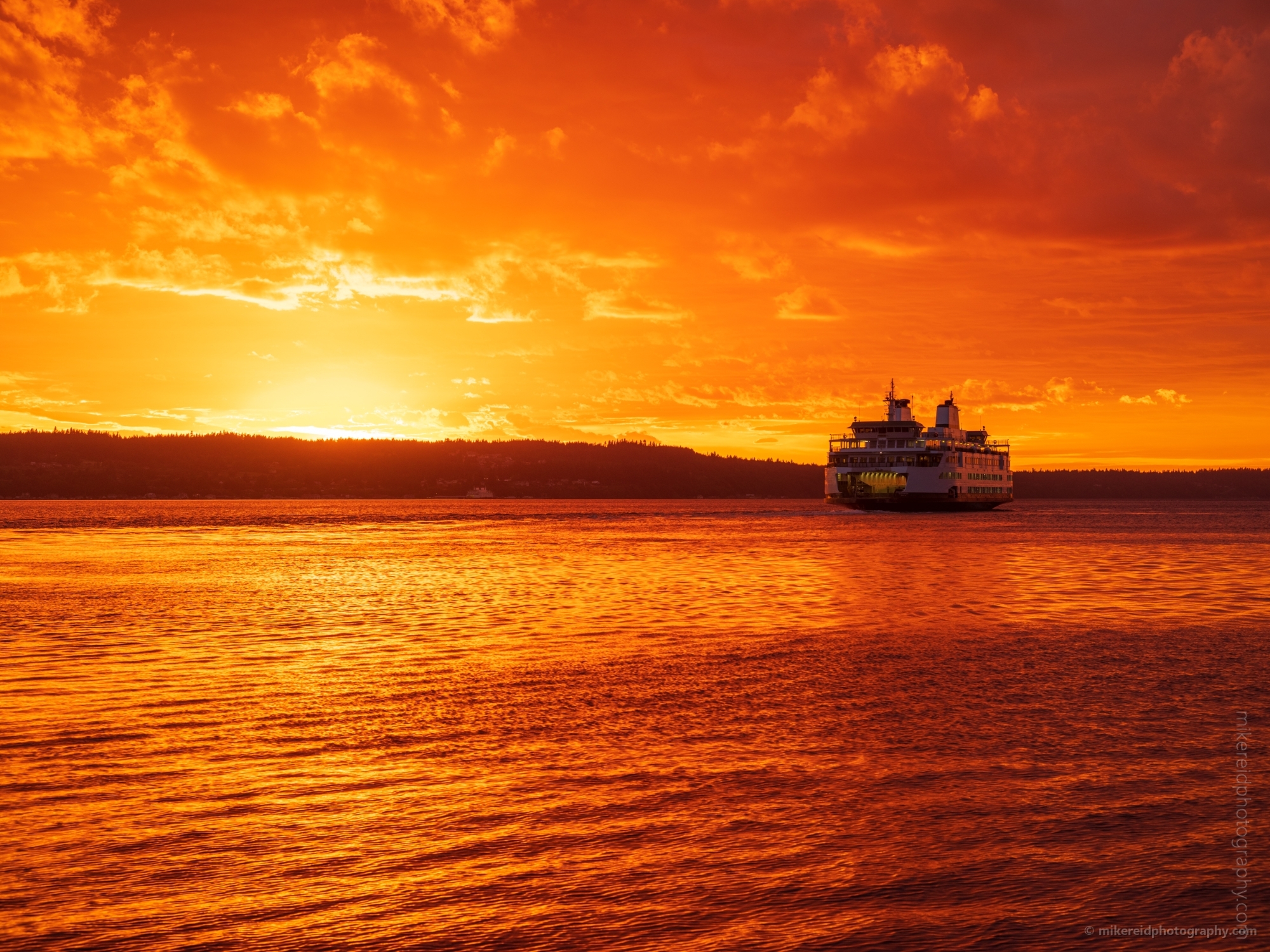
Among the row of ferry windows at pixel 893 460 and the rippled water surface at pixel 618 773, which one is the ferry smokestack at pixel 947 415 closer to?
the row of ferry windows at pixel 893 460

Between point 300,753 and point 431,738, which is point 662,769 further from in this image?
point 300,753

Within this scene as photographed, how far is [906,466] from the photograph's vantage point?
437 feet

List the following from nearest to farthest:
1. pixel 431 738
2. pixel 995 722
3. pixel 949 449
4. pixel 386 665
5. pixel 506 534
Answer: pixel 431 738, pixel 995 722, pixel 386 665, pixel 506 534, pixel 949 449

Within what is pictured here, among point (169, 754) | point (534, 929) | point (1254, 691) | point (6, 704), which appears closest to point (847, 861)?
point (534, 929)

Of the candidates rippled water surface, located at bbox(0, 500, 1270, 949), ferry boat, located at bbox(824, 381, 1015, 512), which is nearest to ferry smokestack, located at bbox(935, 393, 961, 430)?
ferry boat, located at bbox(824, 381, 1015, 512)

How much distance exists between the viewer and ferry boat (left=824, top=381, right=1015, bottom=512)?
133250 millimetres

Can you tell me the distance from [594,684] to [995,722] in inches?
274

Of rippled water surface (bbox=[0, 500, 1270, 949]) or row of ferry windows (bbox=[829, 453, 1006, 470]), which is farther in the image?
row of ferry windows (bbox=[829, 453, 1006, 470])

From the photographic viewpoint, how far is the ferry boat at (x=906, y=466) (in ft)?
437

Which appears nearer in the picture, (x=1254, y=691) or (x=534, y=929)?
(x=534, y=929)

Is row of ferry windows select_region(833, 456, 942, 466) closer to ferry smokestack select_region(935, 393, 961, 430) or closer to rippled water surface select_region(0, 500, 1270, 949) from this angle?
ferry smokestack select_region(935, 393, 961, 430)

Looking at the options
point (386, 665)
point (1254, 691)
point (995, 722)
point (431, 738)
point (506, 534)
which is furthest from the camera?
point (506, 534)

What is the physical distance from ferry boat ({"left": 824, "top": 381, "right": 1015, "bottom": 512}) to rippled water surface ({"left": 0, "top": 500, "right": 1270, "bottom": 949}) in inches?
3989

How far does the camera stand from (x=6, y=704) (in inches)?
651
